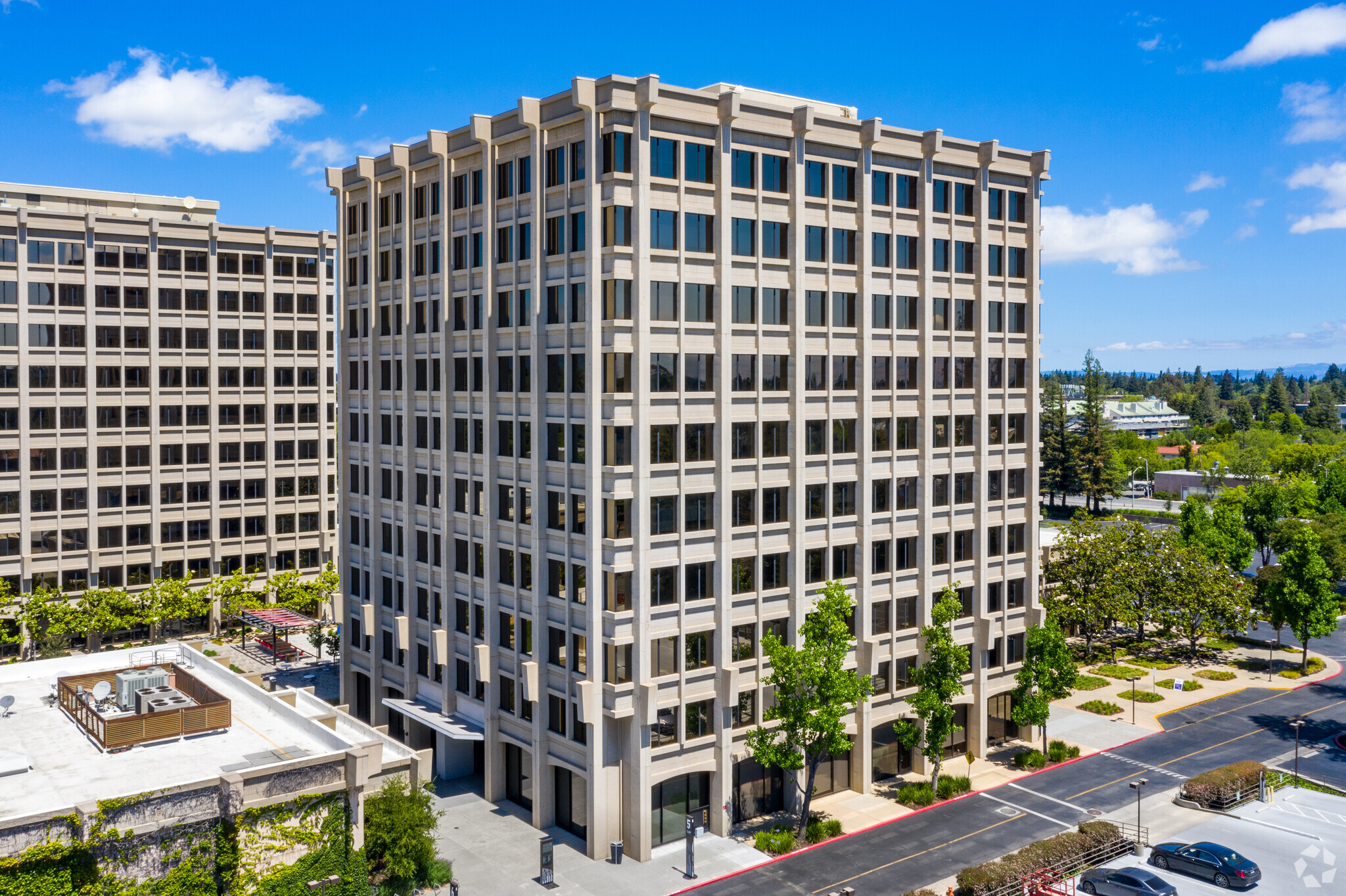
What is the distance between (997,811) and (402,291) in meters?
41.5

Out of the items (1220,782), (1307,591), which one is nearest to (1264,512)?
(1307,591)

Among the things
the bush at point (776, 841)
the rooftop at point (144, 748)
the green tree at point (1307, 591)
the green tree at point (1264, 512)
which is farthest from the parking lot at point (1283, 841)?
the green tree at point (1264, 512)

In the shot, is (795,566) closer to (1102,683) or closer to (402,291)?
(402,291)

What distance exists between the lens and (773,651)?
151 feet

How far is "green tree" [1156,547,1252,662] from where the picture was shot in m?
78.7

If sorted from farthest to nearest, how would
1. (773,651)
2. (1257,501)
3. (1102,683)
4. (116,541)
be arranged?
(1257,501) < (116,541) < (1102,683) < (773,651)

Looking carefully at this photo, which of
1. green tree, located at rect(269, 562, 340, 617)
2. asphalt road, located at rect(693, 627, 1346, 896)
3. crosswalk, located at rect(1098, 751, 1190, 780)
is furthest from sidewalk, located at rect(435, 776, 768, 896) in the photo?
green tree, located at rect(269, 562, 340, 617)

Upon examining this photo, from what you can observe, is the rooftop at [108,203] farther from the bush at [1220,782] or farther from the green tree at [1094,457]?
the green tree at [1094,457]

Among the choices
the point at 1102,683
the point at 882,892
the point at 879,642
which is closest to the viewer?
the point at 882,892

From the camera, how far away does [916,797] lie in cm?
5112

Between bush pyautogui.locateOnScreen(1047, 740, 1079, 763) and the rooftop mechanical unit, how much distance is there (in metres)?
45.4

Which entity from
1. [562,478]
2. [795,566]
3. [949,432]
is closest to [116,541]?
[562,478]

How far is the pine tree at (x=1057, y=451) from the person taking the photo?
158500 mm

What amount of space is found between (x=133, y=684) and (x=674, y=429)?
81.3 feet
